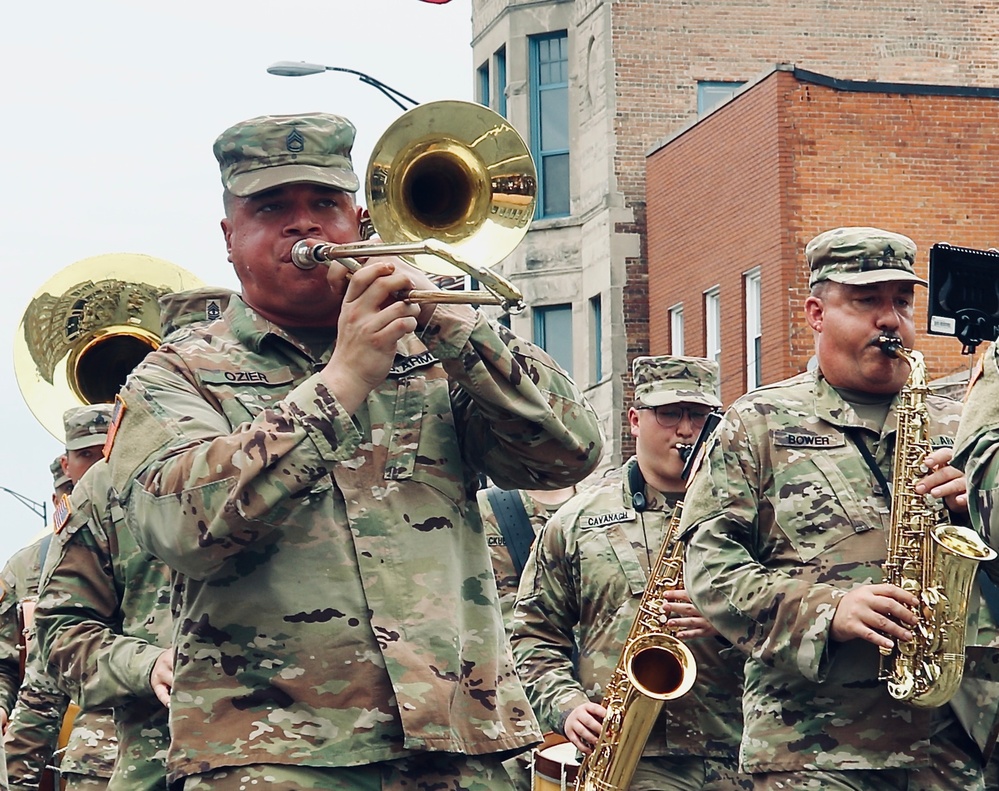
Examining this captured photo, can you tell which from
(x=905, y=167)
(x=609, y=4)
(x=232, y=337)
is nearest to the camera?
(x=232, y=337)

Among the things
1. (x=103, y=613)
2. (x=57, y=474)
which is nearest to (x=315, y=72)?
(x=57, y=474)

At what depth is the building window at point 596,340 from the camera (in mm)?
43750

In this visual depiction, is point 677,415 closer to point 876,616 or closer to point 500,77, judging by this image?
point 876,616

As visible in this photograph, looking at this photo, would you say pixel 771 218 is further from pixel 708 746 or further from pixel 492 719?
pixel 492 719

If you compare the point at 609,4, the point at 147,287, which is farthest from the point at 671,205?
the point at 147,287

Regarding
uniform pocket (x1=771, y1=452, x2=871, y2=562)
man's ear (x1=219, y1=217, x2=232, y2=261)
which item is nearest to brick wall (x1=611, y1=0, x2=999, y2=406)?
uniform pocket (x1=771, y1=452, x2=871, y2=562)

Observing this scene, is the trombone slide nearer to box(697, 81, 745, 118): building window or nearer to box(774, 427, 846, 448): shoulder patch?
box(774, 427, 846, 448): shoulder patch

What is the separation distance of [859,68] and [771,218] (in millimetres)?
8831

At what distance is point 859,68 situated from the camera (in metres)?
43.8

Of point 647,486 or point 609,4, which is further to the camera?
point 609,4

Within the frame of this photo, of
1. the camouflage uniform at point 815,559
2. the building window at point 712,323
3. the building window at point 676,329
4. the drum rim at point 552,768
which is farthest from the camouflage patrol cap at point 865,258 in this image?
the building window at point 676,329

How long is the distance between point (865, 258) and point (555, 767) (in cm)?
313

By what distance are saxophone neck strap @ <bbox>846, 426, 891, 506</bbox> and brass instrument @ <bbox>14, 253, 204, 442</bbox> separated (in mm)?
5113

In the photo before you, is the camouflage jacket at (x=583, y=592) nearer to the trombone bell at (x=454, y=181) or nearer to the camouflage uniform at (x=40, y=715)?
the camouflage uniform at (x=40, y=715)
